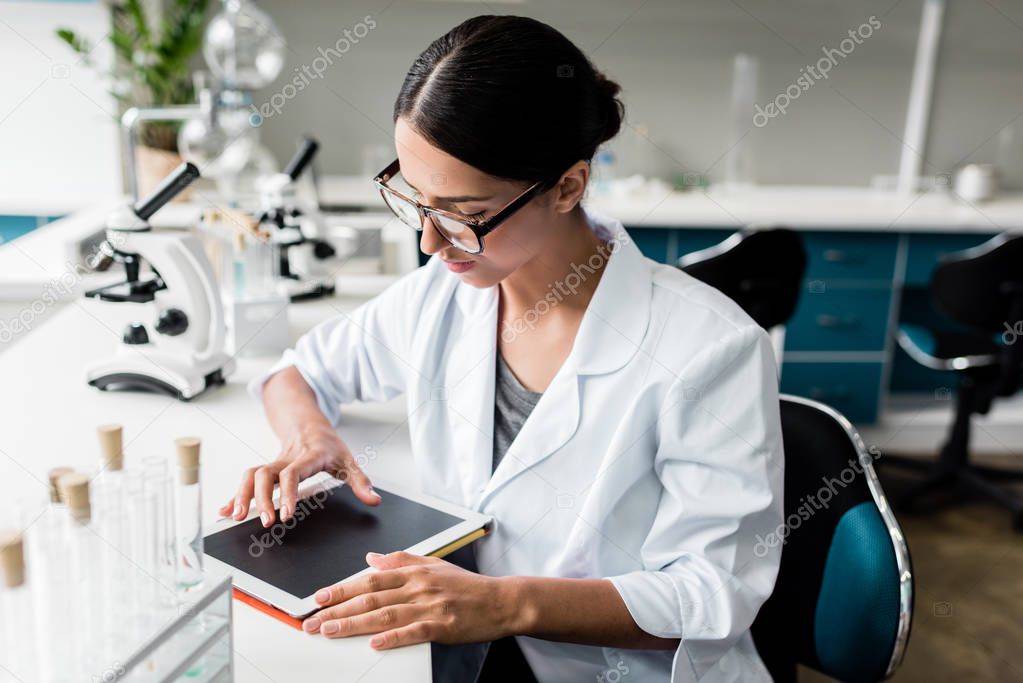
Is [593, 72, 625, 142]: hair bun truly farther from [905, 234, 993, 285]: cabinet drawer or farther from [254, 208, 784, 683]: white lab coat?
[905, 234, 993, 285]: cabinet drawer

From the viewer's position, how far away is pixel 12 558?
27.6 inches

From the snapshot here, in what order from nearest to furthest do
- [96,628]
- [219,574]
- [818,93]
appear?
[96,628]
[219,574]
[818,93]

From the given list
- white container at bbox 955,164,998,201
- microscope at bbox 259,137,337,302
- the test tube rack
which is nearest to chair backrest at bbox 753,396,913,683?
the test tube rack

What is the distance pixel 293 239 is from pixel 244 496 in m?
1.05

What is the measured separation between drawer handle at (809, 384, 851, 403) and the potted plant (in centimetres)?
246

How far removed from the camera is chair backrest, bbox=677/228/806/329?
8.90 feet

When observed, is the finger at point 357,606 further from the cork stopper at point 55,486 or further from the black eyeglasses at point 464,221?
the black eyeglasses at point 464,221

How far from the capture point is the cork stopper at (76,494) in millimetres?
734

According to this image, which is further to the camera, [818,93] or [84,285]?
[818,93]

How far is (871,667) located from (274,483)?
80cm

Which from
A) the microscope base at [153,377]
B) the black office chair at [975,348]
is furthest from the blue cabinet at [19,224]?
the black office chair at [975,348]

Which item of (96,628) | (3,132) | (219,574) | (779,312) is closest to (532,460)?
(219,574)

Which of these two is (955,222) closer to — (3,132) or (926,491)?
(926,491)

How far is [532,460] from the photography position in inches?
48.4
